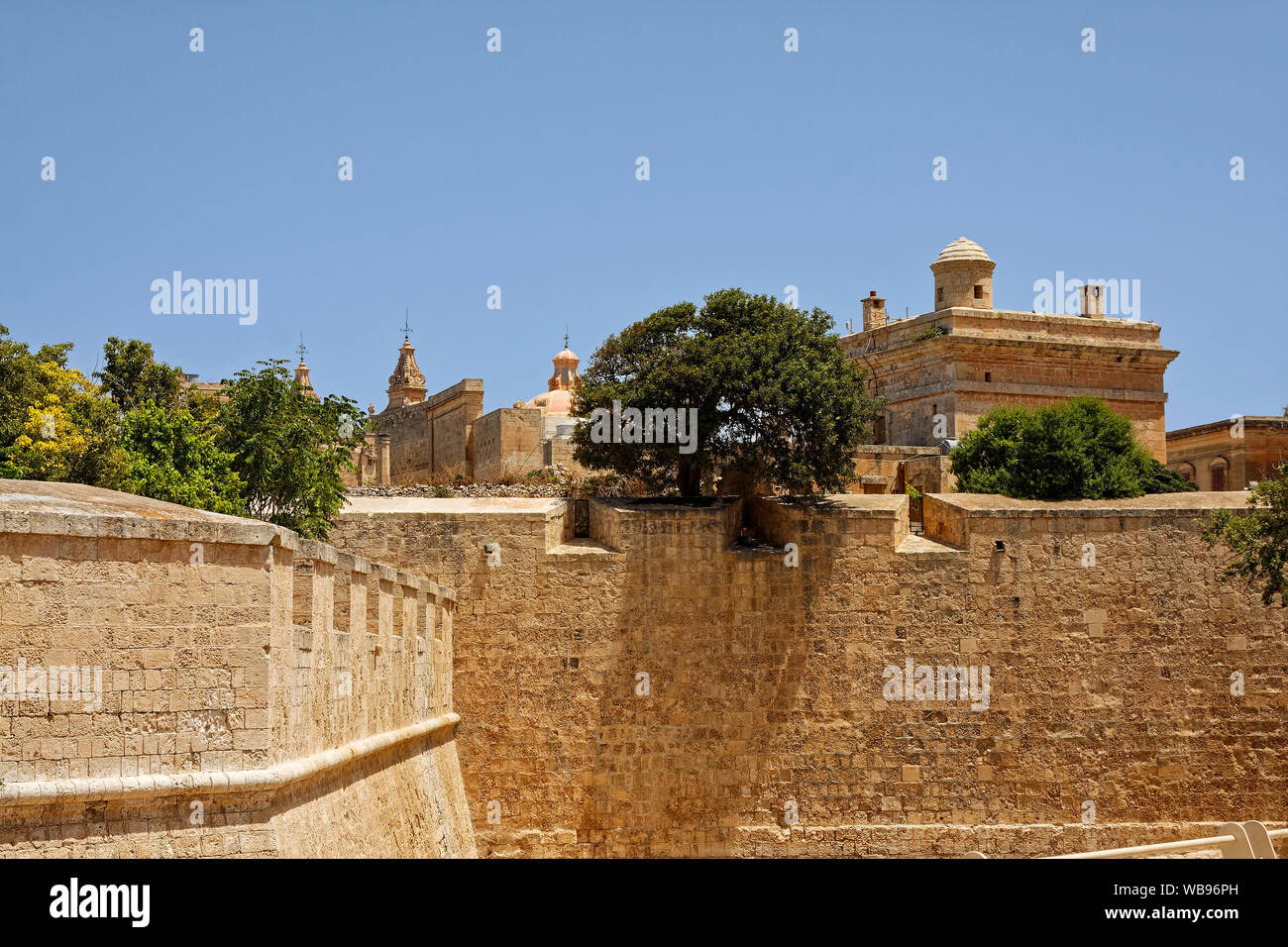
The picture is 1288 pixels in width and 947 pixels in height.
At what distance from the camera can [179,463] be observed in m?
18.2

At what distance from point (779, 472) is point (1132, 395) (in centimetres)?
1468

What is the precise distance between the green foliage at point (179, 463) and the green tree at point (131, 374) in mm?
7266

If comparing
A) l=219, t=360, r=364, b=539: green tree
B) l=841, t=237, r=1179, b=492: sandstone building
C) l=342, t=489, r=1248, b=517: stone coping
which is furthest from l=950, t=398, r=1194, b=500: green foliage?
l=219, t=360, r=364, b=539: green tree

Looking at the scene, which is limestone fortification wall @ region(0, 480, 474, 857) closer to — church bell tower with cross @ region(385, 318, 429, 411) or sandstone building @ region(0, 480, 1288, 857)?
sandstone building @ region(0, 480, 1288, 857)

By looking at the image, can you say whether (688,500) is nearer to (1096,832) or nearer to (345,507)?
(345,507)

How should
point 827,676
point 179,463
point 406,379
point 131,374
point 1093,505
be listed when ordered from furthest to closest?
point 406,379 < point 131,374 < point 1093,505 < point 179,463 < point 827,676

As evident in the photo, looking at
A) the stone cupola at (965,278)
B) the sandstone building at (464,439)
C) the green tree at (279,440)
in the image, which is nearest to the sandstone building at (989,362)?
the stone cupola at (965,278)

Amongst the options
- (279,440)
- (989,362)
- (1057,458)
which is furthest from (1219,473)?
(279,440)

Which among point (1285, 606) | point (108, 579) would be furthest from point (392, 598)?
point (1285, 606)

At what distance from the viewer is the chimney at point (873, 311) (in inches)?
1276

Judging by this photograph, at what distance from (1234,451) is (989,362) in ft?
30.3

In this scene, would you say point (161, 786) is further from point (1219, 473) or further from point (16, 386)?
point (1219, 473)

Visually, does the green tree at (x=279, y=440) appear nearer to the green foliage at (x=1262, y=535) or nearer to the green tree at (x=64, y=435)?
the green tree at (x=64, y=435)

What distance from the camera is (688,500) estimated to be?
1833cm
